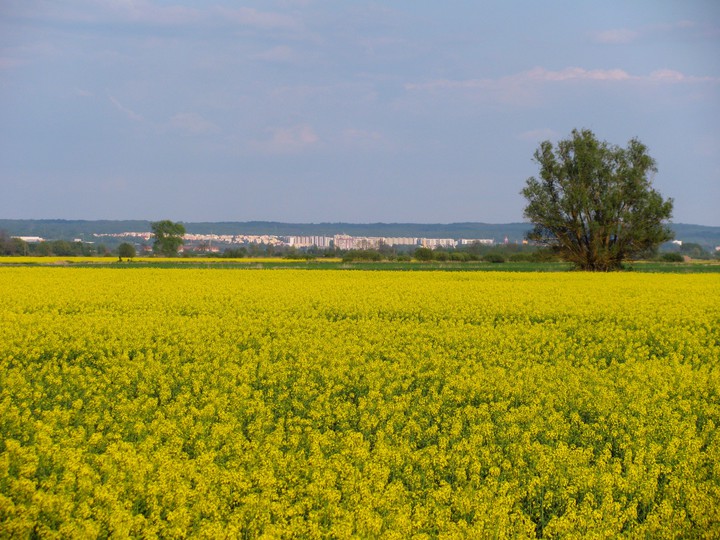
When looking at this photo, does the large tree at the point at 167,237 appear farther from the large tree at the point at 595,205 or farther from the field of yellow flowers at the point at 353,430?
the field of yellow flowers at the point at 353,430

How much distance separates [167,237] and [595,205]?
7316 centimetres

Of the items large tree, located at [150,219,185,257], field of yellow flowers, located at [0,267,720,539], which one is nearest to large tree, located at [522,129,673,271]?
field of yellow flowers, located at [0,267,720,539]

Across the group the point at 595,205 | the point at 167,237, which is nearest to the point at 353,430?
the point at 595,205

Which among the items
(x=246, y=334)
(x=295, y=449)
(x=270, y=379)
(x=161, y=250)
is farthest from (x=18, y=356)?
(x=161, y=250)

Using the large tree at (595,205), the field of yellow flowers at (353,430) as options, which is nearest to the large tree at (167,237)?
the large tree at (595,205)

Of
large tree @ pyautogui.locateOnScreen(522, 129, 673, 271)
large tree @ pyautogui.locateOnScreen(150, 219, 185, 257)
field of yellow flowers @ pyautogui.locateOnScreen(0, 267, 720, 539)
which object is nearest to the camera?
field of yellow flowers @ pyautogui.locateOnScreen(0, 267, 720, 539)

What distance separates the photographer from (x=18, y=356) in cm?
1186

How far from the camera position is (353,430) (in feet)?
25.2

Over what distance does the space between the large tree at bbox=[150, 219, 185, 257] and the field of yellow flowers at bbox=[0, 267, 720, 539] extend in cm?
9187

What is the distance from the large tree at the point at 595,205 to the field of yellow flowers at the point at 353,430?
3552 cm

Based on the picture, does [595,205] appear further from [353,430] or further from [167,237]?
[167,237]

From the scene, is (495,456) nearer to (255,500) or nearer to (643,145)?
(255,500)

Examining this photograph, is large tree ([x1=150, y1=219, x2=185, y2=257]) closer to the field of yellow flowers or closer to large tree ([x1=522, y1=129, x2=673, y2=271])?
large tree ([x1=522, y1=129, x2=673, y2=271])

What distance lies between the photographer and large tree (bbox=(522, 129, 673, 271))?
4944 cm
